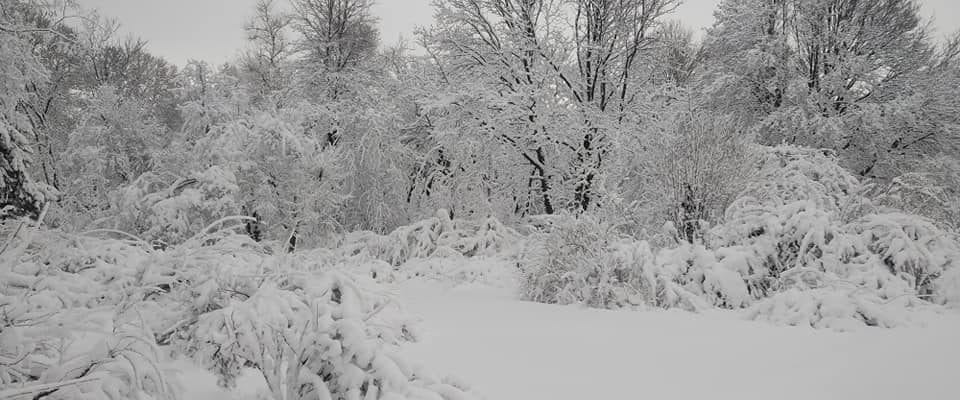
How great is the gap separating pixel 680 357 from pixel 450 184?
9.08 m

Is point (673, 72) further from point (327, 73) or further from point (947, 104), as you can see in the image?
point (327, 73)

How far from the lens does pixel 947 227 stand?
6.62 meters

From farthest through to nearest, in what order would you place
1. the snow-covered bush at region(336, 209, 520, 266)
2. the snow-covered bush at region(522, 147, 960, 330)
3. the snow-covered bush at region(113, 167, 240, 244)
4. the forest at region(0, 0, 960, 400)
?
the snow-covered bush at region(336, 209, 520, 266)
the snow-covered bush at region(113, 167, 240, 244)
the snow-covered bush at region(522, 147, 960, 330)
the forest at region(0, 0, 960, 400)

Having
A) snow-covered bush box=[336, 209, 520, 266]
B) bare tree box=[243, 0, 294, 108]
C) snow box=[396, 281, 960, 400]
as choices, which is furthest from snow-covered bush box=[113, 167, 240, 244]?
bare tree box=[243, 0, 294, 108]

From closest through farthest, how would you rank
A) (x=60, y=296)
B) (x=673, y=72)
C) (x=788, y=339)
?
(x=60, y=296) < (x=788, y=339) < (x=673, y=72)

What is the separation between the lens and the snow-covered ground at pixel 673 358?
8.94 feet

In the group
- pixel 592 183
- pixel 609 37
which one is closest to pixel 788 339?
pixel 592 183

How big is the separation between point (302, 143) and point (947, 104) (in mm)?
16112

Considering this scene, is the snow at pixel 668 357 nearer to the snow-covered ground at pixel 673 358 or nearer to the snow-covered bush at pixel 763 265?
the snow-covered ground at pixel 673 358

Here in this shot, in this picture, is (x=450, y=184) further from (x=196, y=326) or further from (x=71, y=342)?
(x=71, y=342)

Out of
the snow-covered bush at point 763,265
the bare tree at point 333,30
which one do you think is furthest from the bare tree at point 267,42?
the snow-covered bush at point 763,265

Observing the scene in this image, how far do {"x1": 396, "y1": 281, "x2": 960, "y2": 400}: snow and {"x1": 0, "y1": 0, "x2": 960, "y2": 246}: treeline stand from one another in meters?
3.09

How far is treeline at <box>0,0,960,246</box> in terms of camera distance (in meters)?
8.31

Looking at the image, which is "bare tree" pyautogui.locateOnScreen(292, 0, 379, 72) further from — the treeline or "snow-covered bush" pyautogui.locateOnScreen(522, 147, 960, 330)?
"snow-covered bush" pyautogui.locateOnScreen(522, 147, 960, 330)
